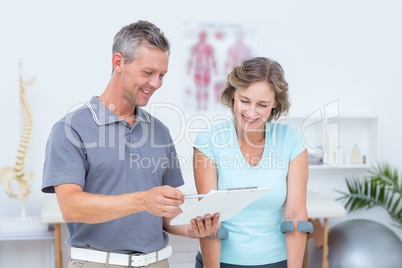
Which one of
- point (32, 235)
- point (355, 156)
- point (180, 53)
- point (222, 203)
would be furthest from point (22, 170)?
point (355, 156)

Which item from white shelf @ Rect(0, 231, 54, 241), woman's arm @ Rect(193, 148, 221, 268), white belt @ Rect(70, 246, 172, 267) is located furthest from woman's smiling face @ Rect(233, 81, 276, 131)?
white shelf @ Rect(0, 231, 54, 241)

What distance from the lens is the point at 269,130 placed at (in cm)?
177

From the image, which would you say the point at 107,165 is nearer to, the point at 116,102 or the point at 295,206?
the point at 116,102

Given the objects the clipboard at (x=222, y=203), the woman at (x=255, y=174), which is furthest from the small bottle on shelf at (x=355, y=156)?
the clipboard at (x=222, y=203)

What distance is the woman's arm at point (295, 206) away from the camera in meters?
1.69

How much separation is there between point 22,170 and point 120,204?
6.44 feet

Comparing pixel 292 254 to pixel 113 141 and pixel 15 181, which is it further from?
pixel 15 181

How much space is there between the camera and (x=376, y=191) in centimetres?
362

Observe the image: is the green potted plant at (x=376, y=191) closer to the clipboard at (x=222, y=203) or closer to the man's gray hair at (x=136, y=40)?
the clipboard at (x=222, y=203)

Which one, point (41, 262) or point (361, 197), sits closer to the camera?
point (41, 262)

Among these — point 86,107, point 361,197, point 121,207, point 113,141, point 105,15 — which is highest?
point 105,15

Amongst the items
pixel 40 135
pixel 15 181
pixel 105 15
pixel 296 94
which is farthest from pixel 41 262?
pixel 296 94

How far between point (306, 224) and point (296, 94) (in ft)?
6.83

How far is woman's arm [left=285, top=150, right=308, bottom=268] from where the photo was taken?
169cm
